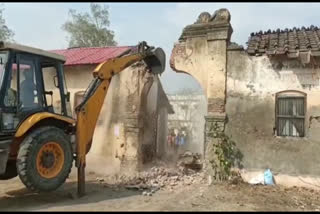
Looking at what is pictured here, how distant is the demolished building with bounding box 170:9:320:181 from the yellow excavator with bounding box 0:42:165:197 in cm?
397

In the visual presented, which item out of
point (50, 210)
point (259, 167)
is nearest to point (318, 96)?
point (259, 167)

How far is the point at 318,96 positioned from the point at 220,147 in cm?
298

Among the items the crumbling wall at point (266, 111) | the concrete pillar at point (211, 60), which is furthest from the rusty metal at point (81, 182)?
the crumbling wall at point (266, 111)

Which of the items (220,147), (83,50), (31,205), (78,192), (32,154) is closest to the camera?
(32,154)

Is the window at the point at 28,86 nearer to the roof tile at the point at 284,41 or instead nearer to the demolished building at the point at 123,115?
the demolished building at the point at 123,115

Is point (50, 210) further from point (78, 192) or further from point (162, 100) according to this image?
point (162, 100)

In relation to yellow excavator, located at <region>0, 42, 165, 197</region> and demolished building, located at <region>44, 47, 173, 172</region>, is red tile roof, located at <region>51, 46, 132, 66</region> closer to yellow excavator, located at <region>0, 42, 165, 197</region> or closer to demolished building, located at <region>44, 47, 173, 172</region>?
demolished building, located at <region>44, 47, 173, 172</region>

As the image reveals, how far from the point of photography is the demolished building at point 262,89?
9.88m

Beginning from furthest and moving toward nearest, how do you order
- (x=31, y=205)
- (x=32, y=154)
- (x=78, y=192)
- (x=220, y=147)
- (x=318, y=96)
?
(x=220, y=147) → (x=318, y=96) → (x=78, y=192) → (x=31, y=205) → (x=32, y=154)

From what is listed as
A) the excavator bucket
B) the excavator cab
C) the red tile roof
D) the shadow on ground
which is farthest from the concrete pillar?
the excavator cab

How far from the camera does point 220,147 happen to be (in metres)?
10.6

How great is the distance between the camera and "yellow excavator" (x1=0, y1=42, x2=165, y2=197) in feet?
22.8

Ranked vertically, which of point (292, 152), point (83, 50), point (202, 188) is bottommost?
point (202, 188)

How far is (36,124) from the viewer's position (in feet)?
24.4
